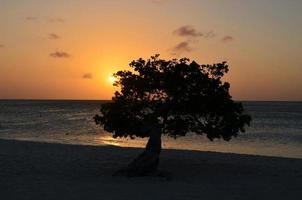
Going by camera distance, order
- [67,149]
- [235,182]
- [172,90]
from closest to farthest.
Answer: [235,182], [172,90], [67,149]

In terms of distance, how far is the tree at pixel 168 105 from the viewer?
21094 millimetres

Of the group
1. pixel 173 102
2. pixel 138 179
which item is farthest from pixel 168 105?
pixel 138 179

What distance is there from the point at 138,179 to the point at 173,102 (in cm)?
375

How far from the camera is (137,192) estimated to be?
16.5 meters

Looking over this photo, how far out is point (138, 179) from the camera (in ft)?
64.6

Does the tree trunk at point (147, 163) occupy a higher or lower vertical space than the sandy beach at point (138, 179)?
higher

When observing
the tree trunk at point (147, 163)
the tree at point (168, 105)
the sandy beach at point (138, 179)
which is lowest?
the sandy beach at point (138, 179)

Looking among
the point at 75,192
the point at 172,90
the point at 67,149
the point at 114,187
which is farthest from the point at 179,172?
the point at 67,149

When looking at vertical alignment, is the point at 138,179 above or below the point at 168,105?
below

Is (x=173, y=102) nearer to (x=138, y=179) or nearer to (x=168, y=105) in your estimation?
(x=168, y=105)

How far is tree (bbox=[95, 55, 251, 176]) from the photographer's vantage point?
2109 cm

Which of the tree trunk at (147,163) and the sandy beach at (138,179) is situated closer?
the sandy beach at (138,179)

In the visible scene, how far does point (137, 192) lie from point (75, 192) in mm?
2057

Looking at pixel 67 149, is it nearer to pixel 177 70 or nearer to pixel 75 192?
pixel 177 70
